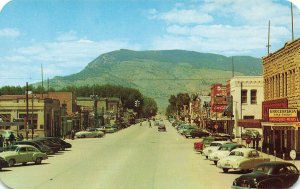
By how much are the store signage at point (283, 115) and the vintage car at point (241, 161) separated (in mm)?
7054

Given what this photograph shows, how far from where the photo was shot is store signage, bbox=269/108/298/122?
3556 centimetres

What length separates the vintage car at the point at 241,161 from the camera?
28.6m

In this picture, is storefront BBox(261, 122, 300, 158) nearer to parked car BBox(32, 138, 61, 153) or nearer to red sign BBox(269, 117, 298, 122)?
red sign BBox(269, 117, 298, 122)

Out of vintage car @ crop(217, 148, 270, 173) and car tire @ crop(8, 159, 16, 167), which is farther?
car tire @ crop(8, 159, 16, 167)

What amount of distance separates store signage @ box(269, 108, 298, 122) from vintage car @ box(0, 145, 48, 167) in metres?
14.8

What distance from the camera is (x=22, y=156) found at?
3434 cm

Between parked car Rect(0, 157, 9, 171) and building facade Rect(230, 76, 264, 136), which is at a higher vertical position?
building facade Rect(230, 76, 264, 136)

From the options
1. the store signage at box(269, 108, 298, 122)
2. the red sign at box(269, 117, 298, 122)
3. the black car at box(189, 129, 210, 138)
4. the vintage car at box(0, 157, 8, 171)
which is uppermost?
the store signage at box(269, 108, 298, 122)

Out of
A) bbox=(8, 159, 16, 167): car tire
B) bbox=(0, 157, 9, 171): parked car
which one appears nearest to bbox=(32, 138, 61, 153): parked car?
bbox=(8, 159, 16, 167): car tire

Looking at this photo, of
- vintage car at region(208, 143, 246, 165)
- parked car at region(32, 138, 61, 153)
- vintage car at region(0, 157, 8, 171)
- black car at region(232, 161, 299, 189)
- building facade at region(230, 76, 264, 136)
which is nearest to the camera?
black car at region(232, 161, 299, 189)

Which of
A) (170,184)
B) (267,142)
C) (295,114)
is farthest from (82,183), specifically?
(267,142)

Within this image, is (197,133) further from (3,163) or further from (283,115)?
(3,163)

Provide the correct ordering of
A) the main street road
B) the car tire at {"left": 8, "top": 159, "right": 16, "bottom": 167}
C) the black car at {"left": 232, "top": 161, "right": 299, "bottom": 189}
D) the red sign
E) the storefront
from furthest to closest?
Result: the storefront, the red sign, the car tire at {"left": 8, "top": 159, "right": 16, "bottom": 167}, the main street road, the black car at {"left": 232, "top": 161, "right": 299, "bottom": 189}

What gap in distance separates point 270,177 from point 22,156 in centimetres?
1771
